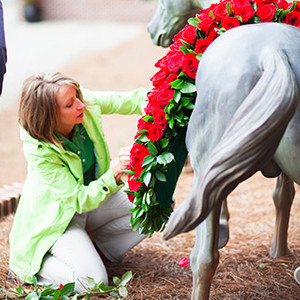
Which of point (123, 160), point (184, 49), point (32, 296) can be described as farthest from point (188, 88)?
point (32, 296)

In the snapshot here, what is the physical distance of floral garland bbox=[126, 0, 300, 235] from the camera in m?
1.81

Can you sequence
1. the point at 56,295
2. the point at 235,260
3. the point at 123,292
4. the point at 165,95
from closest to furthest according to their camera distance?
the point at 165,95 < the point at 56,295 < the point at 123,292 < the point at 235,260

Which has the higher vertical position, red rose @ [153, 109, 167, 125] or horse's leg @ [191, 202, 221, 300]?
red rose @ [153, 109, 167, 125]

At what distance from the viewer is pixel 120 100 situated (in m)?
2.81

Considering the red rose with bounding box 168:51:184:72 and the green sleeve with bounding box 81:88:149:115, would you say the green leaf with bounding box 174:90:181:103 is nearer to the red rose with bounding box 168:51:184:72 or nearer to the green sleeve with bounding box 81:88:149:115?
the red rose with bounding box 168:51:184:72

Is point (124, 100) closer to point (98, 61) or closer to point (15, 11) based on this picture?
point (98, 61)

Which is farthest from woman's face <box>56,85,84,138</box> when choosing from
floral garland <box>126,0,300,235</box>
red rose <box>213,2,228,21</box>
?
red rose <box>213,2,228,21</box>

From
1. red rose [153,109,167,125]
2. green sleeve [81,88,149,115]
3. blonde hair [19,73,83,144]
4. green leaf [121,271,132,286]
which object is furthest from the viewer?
green sleeve [81,88,149,115]

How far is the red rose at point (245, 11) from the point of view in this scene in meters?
1.79

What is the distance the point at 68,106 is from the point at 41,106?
0.15 metres

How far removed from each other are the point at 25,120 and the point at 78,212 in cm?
59

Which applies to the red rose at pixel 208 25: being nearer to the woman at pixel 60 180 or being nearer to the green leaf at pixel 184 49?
the green leaf at pixel 184 49

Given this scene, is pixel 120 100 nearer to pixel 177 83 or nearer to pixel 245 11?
pixel 177 83

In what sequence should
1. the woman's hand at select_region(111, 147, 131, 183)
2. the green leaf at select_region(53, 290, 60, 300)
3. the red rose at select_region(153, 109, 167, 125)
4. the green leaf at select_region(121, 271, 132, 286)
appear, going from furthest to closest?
the green leaf at select_region(121, 271, 132, 286)
the green leaf at select_region(53, 290, 60, 300)
the woman's hand at select_region(111, 147, 131, 183)
the red rose at select_region(153, 109, 167, 125)
